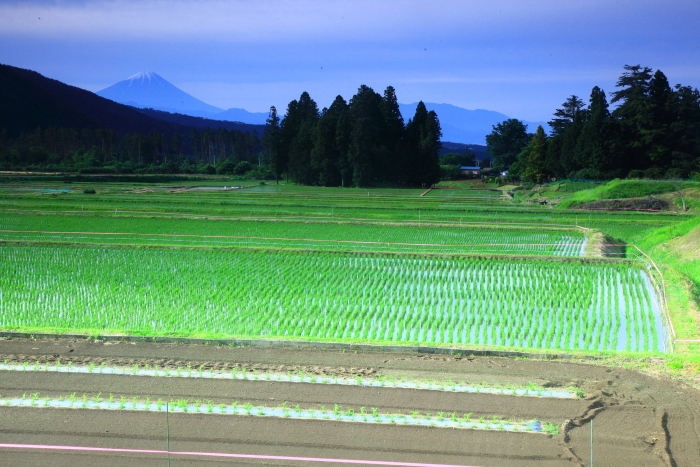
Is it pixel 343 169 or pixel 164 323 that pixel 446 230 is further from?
pixel 343 169

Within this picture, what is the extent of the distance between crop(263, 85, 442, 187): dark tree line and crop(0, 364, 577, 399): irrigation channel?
42.9 metres

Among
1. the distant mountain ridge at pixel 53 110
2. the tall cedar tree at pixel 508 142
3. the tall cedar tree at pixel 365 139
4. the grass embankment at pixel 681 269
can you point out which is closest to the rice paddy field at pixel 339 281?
the grass embankment at pixel 681 269

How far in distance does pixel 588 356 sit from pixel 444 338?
2.12m

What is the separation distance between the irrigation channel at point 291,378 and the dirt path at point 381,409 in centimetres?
14

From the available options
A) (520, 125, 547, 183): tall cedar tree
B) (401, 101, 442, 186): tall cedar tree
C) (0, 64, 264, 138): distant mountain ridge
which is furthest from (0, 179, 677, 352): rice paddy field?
(0, 64, 264, 138): distant mountain ridge

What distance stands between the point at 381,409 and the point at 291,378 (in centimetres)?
136

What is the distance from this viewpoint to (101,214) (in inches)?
1019

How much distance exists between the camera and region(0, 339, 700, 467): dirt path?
17.1ft

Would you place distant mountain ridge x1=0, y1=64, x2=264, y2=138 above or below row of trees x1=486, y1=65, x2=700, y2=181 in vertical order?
above

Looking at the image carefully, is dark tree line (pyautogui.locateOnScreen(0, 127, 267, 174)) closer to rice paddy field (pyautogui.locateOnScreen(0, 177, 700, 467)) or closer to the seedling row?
rice paddy field (pyautogui.locateOnScreen(0, 177, 700, 467))

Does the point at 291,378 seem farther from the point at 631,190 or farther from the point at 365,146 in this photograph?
the point at 365,146

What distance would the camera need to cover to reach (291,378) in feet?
22.8

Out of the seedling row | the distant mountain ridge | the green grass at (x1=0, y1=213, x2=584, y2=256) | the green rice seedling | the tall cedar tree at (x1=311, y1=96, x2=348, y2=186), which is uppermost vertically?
the distant mountain ridge

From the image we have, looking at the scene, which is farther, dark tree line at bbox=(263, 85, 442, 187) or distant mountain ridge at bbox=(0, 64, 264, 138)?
distant mountain ridge at bbox=(0, 64, 264, 138)
